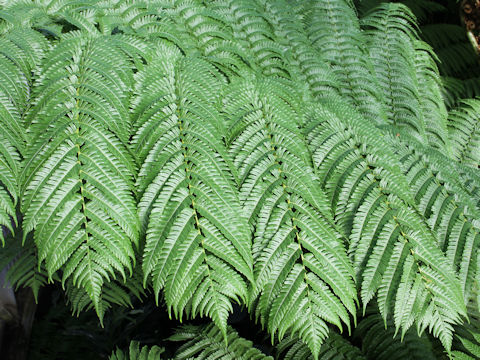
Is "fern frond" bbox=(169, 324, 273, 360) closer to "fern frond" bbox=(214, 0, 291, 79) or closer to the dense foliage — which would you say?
the dense foliage

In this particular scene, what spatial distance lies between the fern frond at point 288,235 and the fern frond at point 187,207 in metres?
0.09

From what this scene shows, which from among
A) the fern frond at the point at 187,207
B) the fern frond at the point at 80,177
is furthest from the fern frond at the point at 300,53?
the fern frond at the point at 80,177

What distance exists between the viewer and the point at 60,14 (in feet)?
5.13

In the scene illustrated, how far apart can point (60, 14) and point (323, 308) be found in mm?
1452

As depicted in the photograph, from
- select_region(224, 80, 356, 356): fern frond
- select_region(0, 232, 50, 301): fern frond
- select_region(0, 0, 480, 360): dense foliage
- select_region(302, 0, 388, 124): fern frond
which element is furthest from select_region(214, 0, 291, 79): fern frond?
select_region(0, 232, 50, 301): fern frond

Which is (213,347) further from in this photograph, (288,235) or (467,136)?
(467,136)

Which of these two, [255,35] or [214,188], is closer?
[214,188]

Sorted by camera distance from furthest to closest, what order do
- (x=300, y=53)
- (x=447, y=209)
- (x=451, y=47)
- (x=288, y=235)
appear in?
(x=451, y=47) < (x=300, y=53) < (x=447, y=209) < (x=288, y=235)

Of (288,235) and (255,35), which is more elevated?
(255,35)

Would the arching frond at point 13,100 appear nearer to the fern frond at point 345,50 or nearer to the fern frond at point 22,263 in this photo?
the fern frond at point 22,263

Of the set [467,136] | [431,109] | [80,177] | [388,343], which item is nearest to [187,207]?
[80,177]

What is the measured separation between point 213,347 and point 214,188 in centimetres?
102

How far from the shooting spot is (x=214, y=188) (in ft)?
4.35

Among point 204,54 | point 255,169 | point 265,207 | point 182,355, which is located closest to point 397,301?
point 265,207
